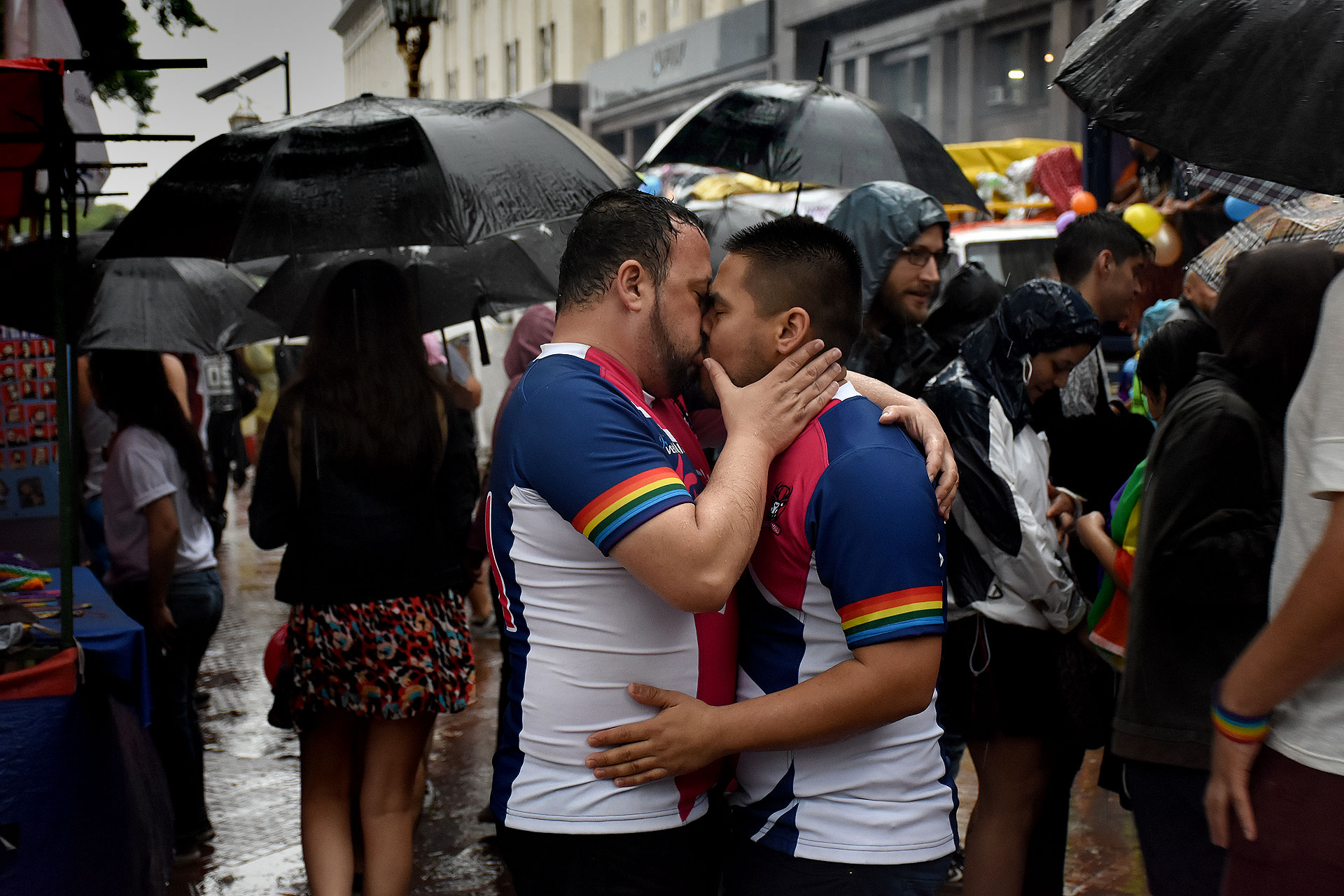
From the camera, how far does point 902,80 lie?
698 inches

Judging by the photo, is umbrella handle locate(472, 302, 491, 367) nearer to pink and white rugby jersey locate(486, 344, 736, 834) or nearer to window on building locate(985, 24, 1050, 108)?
pink and white rugby jersey locate(486, 344, 736, 834)

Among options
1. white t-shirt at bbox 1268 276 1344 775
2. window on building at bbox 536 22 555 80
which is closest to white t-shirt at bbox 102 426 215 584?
white t-shirt at bbox 1268 276 1344 775

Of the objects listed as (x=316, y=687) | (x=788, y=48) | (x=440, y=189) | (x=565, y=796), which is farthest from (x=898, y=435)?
(x=788, y=48)

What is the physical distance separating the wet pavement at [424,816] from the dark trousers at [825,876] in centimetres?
250

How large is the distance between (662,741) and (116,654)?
212cm

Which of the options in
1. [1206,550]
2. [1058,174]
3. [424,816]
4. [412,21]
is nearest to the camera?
[1206,550]

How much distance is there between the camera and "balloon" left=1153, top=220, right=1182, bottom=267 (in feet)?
28.8

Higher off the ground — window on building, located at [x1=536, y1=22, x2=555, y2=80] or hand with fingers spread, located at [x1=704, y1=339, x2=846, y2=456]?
window on building, located at [x1=536, y1=22, x2=555, y2=80]

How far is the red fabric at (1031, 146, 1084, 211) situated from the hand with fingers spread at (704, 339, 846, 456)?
974cm

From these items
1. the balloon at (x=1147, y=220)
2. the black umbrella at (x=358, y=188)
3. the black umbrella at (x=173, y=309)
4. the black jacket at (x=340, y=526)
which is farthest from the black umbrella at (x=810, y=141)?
the balloon at (x=1147, y=220)

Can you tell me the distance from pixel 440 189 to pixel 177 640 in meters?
2.33

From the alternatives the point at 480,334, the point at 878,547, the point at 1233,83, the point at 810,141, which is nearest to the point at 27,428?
the point at 480,334

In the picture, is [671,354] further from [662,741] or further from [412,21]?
[412,21]

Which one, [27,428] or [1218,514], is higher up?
[27,428]
